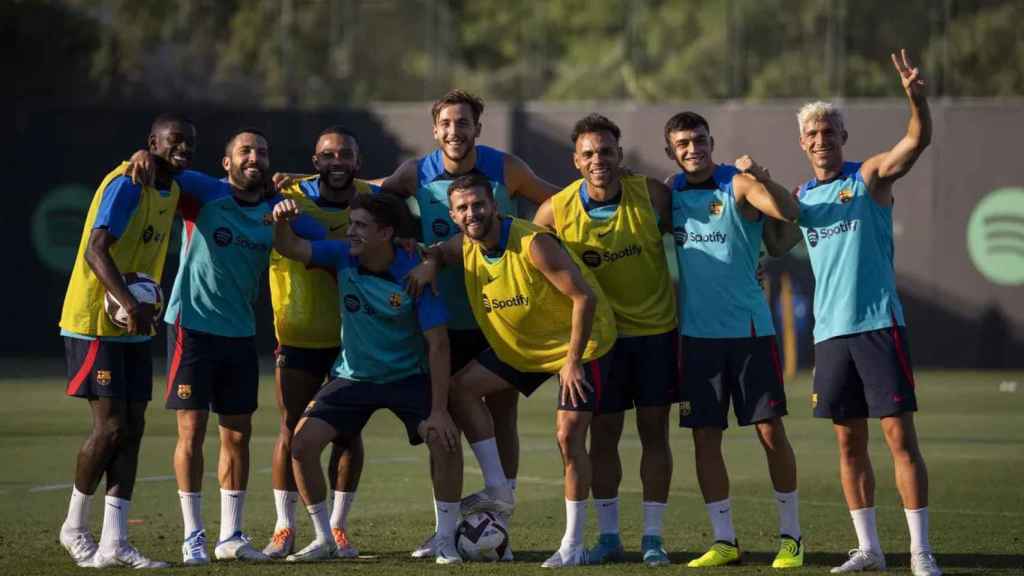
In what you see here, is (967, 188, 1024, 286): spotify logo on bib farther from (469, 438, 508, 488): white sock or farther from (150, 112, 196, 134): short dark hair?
(150, 112, 196, 134): short dark hair

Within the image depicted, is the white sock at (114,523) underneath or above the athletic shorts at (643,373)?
underneath

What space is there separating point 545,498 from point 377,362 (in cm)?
295

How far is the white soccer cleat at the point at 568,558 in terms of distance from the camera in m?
9.04

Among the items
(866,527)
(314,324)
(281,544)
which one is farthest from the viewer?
(314,324)

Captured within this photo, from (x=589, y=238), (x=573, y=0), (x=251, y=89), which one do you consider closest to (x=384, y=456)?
(x=589, y=238)

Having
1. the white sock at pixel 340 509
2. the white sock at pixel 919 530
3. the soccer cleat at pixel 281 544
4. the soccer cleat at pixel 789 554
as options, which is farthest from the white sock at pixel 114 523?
the white sock at pixel 919 530

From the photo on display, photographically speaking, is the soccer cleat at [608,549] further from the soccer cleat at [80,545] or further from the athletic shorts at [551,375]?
the soccer cleat at [80,545]

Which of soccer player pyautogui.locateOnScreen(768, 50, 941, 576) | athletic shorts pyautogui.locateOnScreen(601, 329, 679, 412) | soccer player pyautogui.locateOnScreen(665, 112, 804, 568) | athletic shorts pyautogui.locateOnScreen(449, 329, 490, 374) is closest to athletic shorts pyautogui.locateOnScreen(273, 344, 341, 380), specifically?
athletic shorts pyautogui.locateOnScreen(449, 329, 490, 374)

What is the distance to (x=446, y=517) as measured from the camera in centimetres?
934

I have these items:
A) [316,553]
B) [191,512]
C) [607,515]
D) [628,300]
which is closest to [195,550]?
[191,512]

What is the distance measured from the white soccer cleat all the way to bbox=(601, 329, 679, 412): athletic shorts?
785 millimetres

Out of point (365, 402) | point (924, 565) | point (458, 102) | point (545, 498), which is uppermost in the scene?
point (458, 102)

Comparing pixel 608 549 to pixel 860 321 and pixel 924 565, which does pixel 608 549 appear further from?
pixel 860 321

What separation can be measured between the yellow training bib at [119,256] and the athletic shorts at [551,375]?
1.83 metres
